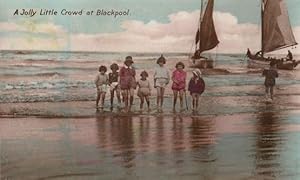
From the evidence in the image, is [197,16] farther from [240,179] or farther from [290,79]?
[240,179]

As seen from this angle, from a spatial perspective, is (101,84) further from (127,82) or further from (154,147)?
(154,147)

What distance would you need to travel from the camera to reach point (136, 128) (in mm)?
1558

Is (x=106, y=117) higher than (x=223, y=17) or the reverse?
the reverse

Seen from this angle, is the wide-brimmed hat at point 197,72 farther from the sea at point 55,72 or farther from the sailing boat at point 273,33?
the sailing boat at point 273,33

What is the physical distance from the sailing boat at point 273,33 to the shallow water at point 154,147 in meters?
A: 0.16

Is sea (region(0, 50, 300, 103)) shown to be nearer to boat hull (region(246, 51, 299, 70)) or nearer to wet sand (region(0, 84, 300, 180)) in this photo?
wet sand (region(0, 84, 300, 180))

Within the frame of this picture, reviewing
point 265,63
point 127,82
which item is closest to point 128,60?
point 127,82

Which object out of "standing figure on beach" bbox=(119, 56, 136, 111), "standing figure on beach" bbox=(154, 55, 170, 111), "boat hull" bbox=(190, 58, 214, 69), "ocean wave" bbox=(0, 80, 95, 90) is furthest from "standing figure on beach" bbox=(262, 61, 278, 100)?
"ocean wave" bbox=(0, 80, 95, 90)

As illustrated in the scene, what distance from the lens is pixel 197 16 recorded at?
1.57 metres

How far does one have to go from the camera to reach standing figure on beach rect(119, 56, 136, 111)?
155 cm

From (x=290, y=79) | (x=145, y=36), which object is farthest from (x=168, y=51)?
(x=290, y=79)

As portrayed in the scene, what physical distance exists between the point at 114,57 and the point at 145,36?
0.39 ft

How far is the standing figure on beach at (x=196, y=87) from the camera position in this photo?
1.59 m

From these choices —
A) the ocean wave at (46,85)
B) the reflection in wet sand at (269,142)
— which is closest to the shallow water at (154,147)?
the reflection in wet sand at (269,142)
